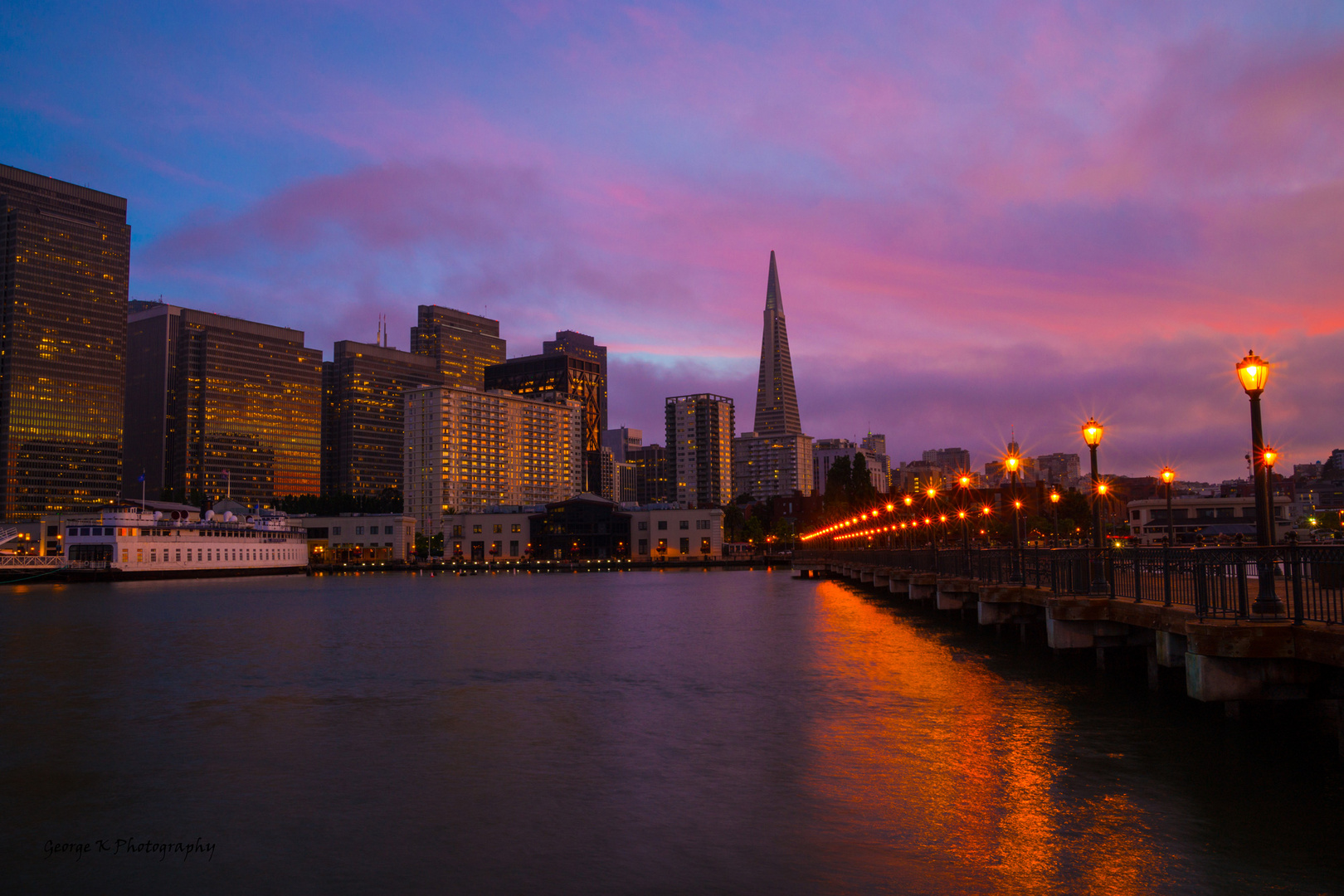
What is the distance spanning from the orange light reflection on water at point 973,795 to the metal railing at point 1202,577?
4219 mm

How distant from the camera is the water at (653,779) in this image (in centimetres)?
1539

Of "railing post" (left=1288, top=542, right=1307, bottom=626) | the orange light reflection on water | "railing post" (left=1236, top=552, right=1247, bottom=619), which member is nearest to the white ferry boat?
the orange light reflection on water

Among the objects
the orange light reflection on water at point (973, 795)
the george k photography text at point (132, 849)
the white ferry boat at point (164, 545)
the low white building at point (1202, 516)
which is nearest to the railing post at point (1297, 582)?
the orange light reflection on water at point (973, 795)

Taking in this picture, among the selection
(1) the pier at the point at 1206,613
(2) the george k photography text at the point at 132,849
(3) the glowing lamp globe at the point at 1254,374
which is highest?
(3) the glowing lamp globe at the point at 1254,374

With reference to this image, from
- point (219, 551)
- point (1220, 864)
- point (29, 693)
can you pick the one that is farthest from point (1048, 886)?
point (219, 551)

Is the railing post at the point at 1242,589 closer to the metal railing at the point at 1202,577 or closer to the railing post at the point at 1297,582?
the metal railing at the point at 1202,577

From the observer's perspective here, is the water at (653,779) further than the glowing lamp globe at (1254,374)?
No

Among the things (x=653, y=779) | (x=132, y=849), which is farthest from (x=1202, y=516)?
(x=132, y=849)

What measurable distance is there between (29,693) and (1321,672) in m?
40.7

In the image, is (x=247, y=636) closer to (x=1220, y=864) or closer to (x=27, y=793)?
(x=27, y=793)

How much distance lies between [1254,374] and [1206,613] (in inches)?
207

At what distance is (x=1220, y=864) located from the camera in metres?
14.9

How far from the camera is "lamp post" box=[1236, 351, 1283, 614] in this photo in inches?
758

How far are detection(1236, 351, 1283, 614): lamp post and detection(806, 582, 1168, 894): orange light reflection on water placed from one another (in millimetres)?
4826
